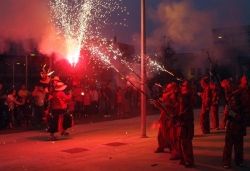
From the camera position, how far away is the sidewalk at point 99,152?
318 inches

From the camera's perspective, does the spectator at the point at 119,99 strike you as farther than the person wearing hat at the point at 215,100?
Yes

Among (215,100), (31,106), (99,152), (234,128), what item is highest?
(215,100)

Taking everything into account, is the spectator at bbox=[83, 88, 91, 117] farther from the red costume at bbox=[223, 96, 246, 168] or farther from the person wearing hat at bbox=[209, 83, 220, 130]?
the red costume at bbox=[223, 96, 246, 168]

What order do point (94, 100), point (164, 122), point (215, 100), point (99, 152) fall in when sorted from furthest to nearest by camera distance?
point (94, 100) < point (215, 100) < point (99, 152) < point (164, 122)

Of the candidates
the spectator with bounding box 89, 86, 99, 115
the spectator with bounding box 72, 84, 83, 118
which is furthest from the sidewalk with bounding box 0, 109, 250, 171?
the spectator with bounding box 89, 86, 99, 115

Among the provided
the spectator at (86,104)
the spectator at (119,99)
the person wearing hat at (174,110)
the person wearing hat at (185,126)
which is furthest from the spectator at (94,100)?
the person wearing hat at (185,126)

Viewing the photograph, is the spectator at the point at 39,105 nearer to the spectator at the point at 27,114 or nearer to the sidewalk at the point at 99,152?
the spectator at the point at 27,114

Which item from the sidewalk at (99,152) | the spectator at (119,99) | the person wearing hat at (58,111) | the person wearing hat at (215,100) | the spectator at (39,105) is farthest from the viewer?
the spectator at (119,99)

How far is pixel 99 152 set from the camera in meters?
9.57

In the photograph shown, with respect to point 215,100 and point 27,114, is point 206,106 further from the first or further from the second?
point 27,114

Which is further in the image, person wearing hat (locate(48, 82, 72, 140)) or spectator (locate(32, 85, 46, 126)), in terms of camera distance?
spectator (locate(32, 85, 46, 126))

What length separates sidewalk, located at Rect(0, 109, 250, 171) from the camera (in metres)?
8.09

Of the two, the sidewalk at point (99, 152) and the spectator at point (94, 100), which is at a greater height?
the spectator at point (94, 100)

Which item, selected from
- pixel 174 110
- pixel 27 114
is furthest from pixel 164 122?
pixel 27 114
